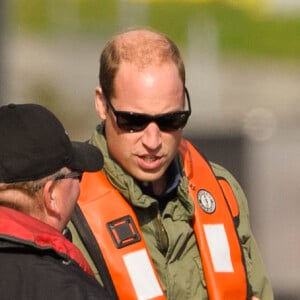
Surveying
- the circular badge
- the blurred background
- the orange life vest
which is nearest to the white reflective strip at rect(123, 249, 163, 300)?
the orange life vest

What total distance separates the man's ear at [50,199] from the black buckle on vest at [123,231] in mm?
765

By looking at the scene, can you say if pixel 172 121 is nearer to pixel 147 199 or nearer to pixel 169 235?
pixel 147 199

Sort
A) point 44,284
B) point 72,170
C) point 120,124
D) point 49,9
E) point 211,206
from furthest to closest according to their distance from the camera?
point 49,9 < point 211,206 < point 120,124 < point 72,170 < point 44,284

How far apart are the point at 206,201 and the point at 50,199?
1141mm

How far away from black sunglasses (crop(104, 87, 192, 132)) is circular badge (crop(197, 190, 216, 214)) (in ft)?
1.33

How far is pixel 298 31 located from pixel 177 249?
9.95 metres

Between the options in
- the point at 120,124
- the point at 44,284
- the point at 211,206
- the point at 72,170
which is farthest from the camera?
the point at 211,206

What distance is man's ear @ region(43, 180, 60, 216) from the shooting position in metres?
3.23

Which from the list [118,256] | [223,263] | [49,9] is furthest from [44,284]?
[49,9]

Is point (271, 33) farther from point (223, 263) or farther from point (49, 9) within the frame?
point (223, 263)

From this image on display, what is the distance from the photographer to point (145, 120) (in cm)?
393

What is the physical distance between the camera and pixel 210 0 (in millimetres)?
13727

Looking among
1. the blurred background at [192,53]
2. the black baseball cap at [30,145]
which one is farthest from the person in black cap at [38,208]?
the blurred background at [192,53]

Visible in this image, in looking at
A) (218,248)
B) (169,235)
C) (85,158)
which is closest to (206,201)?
(218,248)
